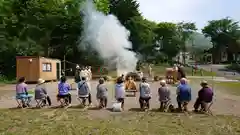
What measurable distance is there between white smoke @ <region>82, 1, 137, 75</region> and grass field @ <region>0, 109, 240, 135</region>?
2890 centimetres

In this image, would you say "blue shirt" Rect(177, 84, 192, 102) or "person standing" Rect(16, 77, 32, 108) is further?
"person standing" Rect(16, 77, 32, 108)

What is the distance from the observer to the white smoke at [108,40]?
45.9 m

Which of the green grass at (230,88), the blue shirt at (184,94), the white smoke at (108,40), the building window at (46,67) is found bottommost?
the green grass at (230,88)

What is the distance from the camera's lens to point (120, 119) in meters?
13.4

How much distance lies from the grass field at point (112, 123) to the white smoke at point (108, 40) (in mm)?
28899

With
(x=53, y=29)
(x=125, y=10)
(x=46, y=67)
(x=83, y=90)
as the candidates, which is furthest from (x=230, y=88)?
(x=125, y=10)

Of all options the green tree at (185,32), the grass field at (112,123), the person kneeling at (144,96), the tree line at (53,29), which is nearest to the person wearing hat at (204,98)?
the grass field at (112,123)

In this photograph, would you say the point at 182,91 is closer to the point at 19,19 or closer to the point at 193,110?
the point at 193,110

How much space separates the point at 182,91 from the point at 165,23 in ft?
229

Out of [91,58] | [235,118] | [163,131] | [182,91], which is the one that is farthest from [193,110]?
[91,58]

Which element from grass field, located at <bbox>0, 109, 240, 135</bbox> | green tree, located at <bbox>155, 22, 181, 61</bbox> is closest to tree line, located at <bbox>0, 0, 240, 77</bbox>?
green tree, located at <bbox>155, 22, 181, 61</bbox>

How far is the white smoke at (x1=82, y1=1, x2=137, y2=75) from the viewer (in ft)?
151

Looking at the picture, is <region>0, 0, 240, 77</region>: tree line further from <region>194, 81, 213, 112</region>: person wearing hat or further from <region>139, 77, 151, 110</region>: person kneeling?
<region>194, 81, 213, 112</region>: person wearing hat

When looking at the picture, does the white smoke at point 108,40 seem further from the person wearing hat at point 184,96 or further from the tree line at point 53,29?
the person wearing hat at point 184,96
